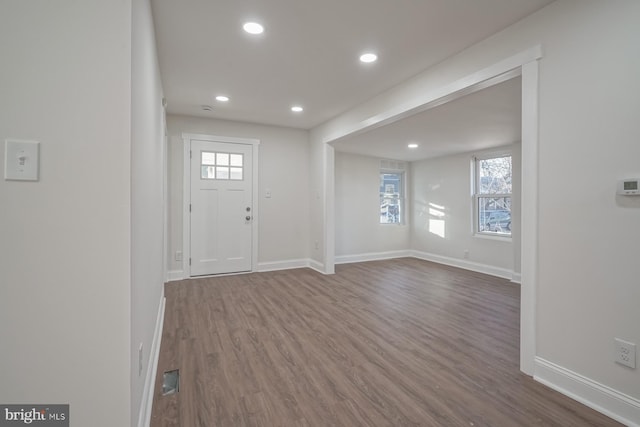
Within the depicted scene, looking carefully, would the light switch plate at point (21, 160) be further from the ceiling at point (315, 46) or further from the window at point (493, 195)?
the window at point (493, 195)

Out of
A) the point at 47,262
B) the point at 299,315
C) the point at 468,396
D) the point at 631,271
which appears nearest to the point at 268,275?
the point at 299,315

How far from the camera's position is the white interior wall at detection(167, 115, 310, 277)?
507 cm

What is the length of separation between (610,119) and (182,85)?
12.6 ft

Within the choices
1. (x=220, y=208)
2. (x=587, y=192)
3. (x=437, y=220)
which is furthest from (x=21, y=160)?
(x=437, y=220)

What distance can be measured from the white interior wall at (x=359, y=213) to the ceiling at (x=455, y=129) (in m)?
0.36

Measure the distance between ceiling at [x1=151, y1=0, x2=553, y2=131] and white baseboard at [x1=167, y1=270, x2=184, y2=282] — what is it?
2.51 m

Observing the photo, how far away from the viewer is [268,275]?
4.97 metres

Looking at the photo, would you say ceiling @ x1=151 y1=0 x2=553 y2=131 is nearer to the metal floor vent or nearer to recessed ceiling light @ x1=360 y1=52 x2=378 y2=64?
recessed ceiling light @ x1=360 y1=52 x2=378 y2=64

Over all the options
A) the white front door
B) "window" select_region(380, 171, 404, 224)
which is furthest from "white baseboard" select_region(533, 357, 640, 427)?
"window" select_region(380, 171, 404, 224)

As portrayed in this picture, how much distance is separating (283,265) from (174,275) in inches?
70.5

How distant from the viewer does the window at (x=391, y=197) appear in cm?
692

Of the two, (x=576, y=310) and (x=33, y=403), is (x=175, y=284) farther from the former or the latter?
(x=576, y=310)

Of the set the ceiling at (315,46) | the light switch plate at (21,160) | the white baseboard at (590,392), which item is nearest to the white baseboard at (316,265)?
the ceiling at (315,46)

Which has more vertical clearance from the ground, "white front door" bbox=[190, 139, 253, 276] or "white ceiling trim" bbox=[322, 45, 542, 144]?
"white ceiling trim" bbox=[322, 45, 542, 144]
